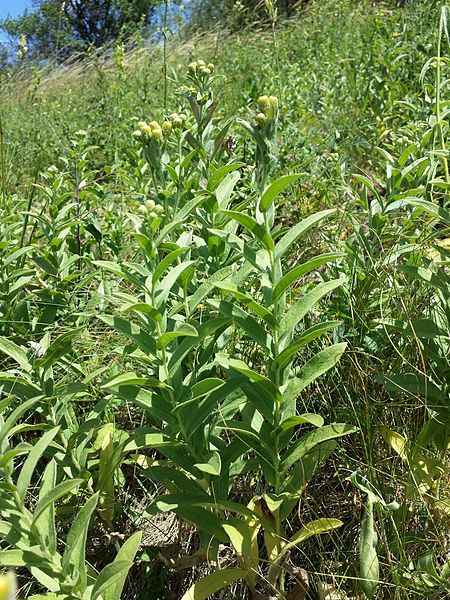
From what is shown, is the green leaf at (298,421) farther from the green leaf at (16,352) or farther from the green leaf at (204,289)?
the green leaf at (16,352)

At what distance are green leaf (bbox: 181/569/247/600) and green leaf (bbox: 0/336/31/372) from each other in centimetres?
79

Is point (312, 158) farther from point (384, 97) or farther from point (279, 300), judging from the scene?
point (279, 300)

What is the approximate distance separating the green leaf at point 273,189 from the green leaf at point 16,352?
86 cm

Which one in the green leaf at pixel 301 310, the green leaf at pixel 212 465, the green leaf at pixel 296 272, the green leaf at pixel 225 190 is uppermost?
the green leaf at pixel 225 190

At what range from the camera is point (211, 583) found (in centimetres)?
172

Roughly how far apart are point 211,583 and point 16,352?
0.87 m

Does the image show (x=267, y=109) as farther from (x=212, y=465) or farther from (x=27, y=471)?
(x=27, y=471)

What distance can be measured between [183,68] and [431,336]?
6.56m

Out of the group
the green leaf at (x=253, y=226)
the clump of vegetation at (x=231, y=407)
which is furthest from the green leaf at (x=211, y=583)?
the green leaf at (x=253, y=226)

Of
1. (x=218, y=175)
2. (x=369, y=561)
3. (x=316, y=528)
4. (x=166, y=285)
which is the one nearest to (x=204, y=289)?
(x=166, y=285)

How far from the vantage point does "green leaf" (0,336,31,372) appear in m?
1.91

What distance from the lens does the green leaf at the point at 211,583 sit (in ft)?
5.56

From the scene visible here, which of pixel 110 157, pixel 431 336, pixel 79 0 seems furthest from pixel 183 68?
pixel 79 0

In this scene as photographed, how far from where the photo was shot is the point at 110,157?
17.5 feet
